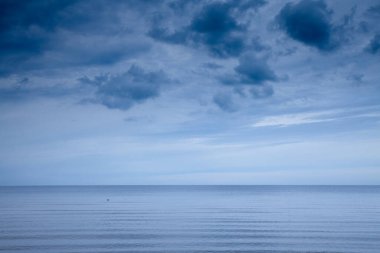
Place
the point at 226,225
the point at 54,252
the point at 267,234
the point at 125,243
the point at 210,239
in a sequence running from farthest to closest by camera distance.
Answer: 1. the point at 226,225
2. the point at 267,234
3. the point at 210,239
4. the point at 125,243
5. the point at 54,252

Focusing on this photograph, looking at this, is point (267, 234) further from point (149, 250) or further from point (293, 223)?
point (149, 250)

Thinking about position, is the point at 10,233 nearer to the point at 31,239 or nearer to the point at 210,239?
the point at 31,239

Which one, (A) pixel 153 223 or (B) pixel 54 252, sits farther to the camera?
(A) pixel 153 223

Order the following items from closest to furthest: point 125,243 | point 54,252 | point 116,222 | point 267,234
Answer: point 54,252 → point 125,243 → point 267,234 → point 116,222

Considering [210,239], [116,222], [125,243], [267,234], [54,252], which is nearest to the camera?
[54,252]

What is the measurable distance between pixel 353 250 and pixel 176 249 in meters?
14.7

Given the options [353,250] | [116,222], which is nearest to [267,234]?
[353,250]

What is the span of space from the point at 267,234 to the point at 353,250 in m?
9.58

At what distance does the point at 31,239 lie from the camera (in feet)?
117

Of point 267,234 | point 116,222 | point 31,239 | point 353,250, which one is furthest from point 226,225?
point 31,239

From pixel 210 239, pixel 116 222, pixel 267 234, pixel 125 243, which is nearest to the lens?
pixel 125 243

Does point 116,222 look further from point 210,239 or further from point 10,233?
point 210,239

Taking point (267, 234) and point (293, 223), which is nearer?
point (267, 234)

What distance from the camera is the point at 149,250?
103 feet
